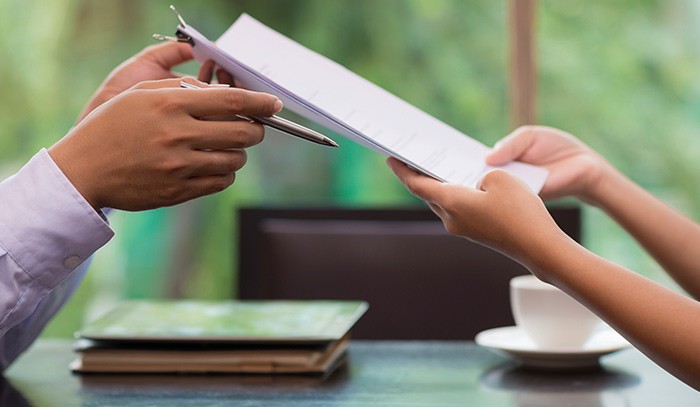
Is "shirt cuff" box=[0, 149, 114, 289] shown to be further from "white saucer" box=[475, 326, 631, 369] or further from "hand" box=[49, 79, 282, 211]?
"white saucer" box=[475, 326, 631, 369]

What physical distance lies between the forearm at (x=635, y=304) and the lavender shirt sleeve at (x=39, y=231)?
0.41 metres

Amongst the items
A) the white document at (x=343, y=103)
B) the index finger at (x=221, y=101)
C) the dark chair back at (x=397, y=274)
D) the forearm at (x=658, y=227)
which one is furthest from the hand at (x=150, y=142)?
the dark chair back at (x=397, y=274)

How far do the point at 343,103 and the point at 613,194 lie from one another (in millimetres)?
401

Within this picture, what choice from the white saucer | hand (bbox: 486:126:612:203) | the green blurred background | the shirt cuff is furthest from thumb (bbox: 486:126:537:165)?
the green blurred background

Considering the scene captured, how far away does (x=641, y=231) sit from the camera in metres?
1.26

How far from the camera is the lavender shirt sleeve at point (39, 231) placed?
0.87 m

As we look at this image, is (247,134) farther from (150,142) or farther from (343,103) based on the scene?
(343,103)

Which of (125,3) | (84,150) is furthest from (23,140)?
(84,150)

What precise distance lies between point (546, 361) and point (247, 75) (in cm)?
Result: 47

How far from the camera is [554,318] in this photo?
3.78 ft

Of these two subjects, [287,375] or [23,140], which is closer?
[287,375]

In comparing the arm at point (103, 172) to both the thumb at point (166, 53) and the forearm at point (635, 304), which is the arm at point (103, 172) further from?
the thumb at point (166, 53)

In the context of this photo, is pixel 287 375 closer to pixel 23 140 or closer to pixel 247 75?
pixel 247 75

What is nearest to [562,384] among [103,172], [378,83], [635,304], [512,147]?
[635,304]
